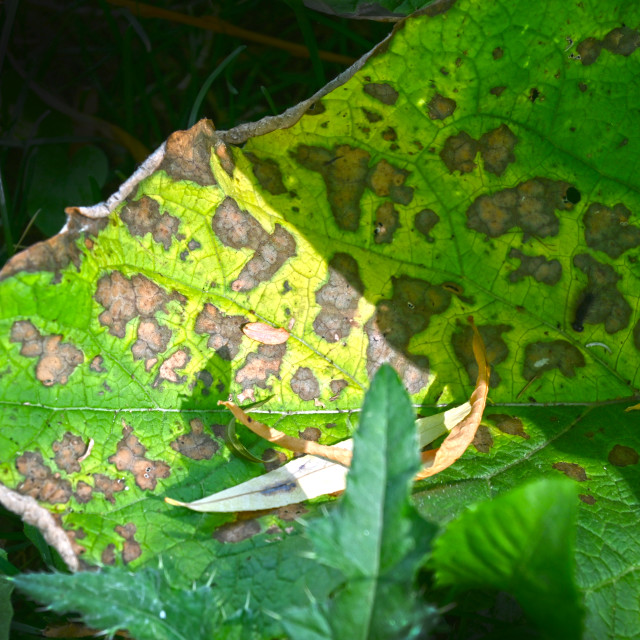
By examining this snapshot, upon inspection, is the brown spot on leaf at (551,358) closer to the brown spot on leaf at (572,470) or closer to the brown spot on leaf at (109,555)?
the brown spot on leaf at (572,470)

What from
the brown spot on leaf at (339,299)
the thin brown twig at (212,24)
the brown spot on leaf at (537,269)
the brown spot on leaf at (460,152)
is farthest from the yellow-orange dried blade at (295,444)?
the thin brown twig at (212,24)

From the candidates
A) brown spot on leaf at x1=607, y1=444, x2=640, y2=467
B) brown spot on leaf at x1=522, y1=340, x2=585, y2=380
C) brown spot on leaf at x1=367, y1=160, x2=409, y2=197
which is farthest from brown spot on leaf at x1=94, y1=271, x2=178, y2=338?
brown spot on leaf at x1=607, y1=444, x2=640, y2=467

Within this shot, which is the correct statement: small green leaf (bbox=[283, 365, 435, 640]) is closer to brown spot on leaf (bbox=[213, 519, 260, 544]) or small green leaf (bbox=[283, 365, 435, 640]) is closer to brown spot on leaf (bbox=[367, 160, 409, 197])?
brown spot on leaf (bbox=[213, 519, 260, 544])

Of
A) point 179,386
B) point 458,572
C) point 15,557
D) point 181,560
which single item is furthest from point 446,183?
point 15,557

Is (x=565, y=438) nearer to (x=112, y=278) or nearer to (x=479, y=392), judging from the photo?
(x=479, y=392)

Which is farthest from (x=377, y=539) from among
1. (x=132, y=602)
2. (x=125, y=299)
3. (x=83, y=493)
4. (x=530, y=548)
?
(x=125, y=299)

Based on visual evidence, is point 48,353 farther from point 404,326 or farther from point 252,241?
point 404,326
